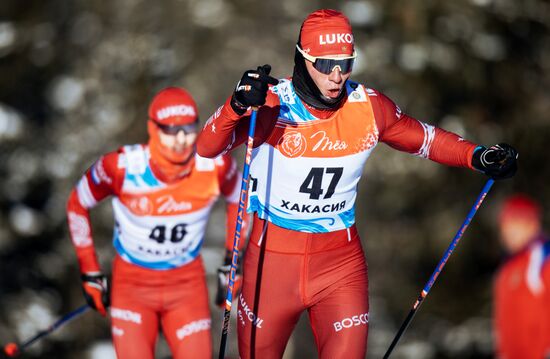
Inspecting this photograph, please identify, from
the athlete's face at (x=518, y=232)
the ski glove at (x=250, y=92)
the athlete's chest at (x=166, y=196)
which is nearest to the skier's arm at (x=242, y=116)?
the ski glove at (x=250, y=92)

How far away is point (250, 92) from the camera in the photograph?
13.3ft

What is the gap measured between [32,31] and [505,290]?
826 centimetres

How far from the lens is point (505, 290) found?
5.21 m

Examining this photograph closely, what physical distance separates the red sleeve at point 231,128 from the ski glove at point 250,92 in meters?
0.09

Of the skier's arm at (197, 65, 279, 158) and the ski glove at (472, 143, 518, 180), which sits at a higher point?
the skier's arm at (197, 65, 279, 158)

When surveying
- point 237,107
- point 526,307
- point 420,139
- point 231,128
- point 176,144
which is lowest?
point 526,307

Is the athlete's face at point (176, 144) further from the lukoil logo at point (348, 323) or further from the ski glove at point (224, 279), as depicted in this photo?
the lukoil logo at point (348, 323)

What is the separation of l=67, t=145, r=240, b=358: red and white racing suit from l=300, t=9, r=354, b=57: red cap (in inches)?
57.7

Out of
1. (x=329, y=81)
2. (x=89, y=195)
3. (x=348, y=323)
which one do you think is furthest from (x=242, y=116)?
(x=89, y=195)

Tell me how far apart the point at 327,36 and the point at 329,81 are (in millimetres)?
225

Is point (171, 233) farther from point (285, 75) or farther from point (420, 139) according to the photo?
point (285, 75)

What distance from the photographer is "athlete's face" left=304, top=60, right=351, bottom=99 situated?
4305 millimetres

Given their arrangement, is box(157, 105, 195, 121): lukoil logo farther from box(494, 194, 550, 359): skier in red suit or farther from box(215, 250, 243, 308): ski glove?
box(494, 194, 550, 359): skier in red suit

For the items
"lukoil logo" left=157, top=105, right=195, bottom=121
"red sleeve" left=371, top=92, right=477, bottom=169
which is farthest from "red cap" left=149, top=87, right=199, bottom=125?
"red sleeve" left=371, top=92, right=477, bottom=169
